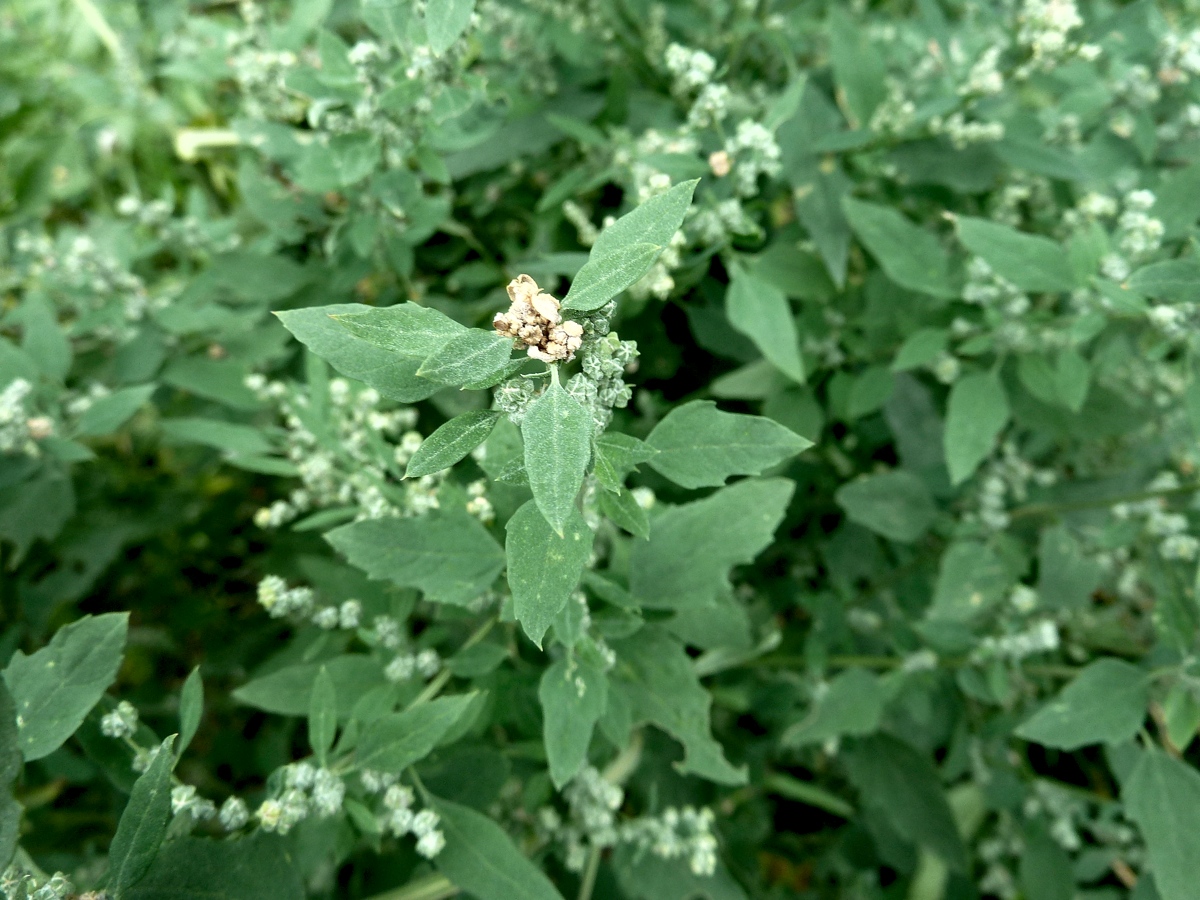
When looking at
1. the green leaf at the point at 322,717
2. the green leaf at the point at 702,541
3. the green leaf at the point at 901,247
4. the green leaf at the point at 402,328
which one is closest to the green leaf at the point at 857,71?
the green leaf at the point at 901,247

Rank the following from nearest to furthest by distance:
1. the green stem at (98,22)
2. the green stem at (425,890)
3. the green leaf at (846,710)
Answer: the green stem at (425,890) < the green leaf at (846,710) < the green stem at (98,22)

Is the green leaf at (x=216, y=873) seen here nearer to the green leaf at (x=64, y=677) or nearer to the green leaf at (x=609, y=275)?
the green leaf at (x=64, y=677)

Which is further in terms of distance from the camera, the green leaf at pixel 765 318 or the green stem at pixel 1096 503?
the green stem at pixel 1096 503

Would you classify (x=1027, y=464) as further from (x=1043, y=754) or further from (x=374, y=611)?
(x=374, y=611)

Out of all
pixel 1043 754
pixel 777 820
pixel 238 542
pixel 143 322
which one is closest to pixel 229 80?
pixel 143 322

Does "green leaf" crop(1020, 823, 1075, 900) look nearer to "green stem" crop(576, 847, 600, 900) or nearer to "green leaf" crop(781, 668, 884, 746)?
"green leaf" crop(781, 668, 884, 746)

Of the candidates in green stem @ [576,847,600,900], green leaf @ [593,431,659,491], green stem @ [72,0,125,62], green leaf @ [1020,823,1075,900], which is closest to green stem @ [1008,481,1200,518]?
green leaf @ [1020,823,1075,900]
